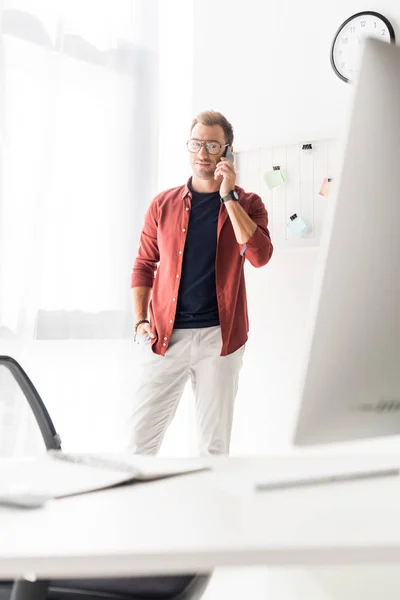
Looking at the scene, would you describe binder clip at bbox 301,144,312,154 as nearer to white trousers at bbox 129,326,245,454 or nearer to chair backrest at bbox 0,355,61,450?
white trousers at bbox 129,326,245,454

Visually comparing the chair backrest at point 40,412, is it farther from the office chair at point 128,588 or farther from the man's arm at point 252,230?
the man's arm at point 252,230

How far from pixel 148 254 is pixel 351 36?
4.24 feet

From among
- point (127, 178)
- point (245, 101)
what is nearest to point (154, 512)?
point (127, 178)

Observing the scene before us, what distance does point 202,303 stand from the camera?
7.97 ft

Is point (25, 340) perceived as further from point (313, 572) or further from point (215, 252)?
point (313, 572)

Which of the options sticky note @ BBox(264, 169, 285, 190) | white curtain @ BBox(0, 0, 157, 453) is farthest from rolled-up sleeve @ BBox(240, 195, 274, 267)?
white curtain @ BBox(0, 0, 157, 453)

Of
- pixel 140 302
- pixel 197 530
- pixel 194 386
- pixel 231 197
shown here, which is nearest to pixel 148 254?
pixel 140 302

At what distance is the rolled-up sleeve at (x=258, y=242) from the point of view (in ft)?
7.83

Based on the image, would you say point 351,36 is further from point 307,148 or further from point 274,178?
point 274,178

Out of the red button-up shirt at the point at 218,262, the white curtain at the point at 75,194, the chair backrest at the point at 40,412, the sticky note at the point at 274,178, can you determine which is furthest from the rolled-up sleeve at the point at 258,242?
the chair backrest at the point at 40,412

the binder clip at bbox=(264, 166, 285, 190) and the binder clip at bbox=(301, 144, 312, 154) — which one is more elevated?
the binder clip at bbox=(301, 144, 312, 154)

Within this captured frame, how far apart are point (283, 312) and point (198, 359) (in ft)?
1.92

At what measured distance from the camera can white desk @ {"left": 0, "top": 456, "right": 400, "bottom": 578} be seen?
58 cm

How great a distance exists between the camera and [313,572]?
1.04 meters
